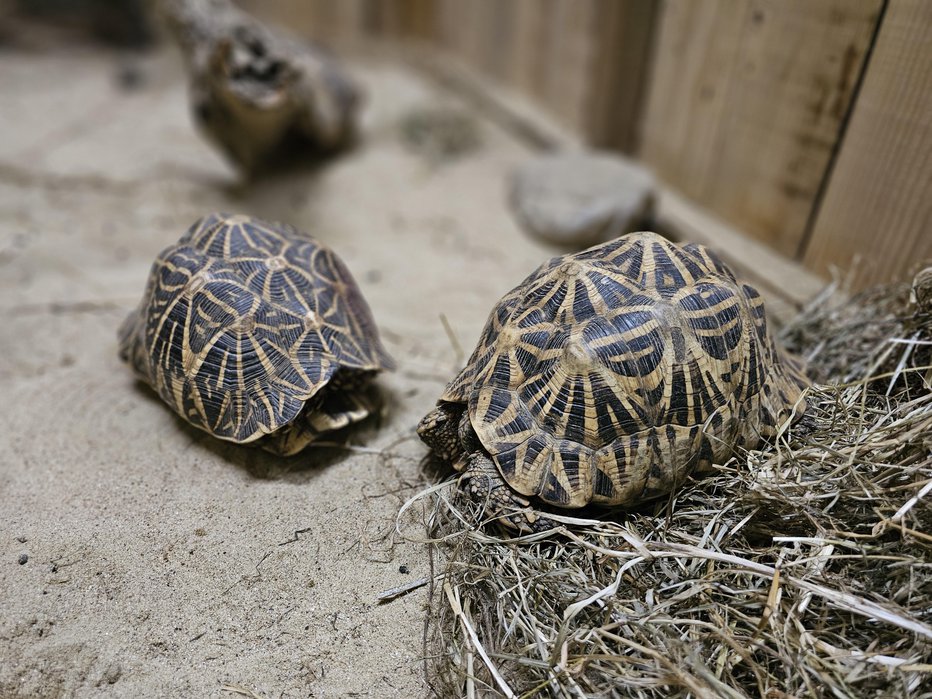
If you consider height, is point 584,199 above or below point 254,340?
below

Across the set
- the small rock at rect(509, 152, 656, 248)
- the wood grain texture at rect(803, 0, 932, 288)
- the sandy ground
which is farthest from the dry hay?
the small rock at rect(509, 152, 656, 248)

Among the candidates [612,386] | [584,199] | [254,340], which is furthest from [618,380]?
[584,199]

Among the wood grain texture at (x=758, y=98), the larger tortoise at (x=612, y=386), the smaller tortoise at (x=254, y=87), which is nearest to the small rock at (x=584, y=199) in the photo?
the wood grain texture at (x=758, y=98)

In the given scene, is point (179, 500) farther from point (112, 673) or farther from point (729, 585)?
point (729, 585)

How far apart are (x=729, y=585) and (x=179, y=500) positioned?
1.70 metres

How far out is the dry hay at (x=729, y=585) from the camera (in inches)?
61.5

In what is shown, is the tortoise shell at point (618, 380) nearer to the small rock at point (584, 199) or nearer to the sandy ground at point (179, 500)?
the sandy ground at point (179, 500)

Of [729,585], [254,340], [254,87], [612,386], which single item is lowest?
[729,585]

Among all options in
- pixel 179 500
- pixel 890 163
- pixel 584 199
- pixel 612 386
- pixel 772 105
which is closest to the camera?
pixel 612 386

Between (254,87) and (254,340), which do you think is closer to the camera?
(254,340)

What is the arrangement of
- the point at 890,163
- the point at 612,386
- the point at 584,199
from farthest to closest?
the point at 584,199
the point at 890,163
the point at 612,386

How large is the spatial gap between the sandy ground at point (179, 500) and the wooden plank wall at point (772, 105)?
3.86ft

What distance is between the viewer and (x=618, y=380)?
1.84 m

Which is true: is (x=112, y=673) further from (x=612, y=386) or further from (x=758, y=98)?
(x=758, y=98)
